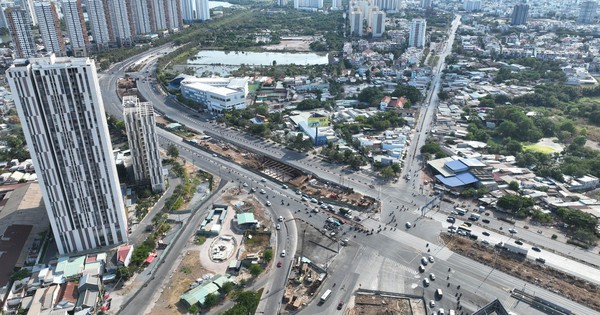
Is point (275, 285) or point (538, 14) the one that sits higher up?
point (538, 14)

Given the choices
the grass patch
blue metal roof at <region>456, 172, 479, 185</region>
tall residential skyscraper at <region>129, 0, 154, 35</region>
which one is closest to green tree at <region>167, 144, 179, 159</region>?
blue metal roof at <region>456, 172, 479, 185</region>

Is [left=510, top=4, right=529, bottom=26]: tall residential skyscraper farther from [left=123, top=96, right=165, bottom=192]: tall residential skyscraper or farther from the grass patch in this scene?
[left=123, top=96, right=165, bottom=192]: tall residential skyscraper

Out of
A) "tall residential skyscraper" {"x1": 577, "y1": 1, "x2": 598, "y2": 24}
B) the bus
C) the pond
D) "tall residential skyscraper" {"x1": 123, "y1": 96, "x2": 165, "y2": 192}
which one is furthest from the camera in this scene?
"tall residential skyscraper" {"x1": 577, "y1": 1, "x2": 598, "y2": 24}

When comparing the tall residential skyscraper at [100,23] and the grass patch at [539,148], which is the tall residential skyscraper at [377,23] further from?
the grass patch at [539,148]

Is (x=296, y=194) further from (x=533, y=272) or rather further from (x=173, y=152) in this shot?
(x=533, y=272)

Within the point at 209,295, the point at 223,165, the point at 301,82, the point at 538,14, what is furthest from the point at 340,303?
the point at 538,14

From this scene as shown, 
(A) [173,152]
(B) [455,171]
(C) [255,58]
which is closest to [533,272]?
(B) [455,171]

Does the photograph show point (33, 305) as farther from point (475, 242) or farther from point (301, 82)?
point (301, 82)
